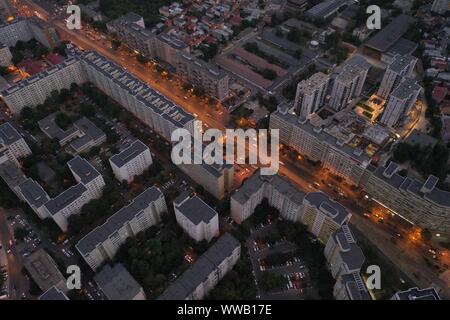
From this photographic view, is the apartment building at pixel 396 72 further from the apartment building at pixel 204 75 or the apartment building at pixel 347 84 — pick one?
the apartment building at pixel 204 75

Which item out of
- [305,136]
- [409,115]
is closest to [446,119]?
[409,115]

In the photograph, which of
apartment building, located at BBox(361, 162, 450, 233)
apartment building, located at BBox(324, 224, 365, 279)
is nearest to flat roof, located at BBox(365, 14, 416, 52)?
apartment building, located at BBox(361, 162, 450, 233)

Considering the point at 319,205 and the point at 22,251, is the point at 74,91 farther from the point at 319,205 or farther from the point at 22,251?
the point at 319,205

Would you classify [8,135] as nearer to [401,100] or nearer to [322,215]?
[322,215]

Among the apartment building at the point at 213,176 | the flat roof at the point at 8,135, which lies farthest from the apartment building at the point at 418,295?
the flat roof at the point at 8,135

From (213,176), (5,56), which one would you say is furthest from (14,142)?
(213,176)
